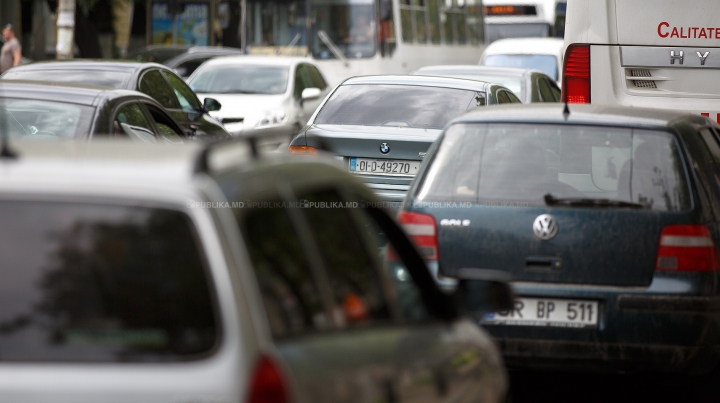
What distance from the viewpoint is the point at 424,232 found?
19.7ft

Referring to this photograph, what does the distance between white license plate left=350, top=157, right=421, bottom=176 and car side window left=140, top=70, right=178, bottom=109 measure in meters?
3.30

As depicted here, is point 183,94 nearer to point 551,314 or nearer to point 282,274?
point 551,314

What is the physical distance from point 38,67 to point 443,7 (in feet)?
58.3

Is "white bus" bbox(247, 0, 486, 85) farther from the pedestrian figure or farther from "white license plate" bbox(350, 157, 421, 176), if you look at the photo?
"white license plate" bbox(350, 157, 421, 176)

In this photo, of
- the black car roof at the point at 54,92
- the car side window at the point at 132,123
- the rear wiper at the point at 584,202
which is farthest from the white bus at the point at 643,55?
the rear wiper at the point at 584,202

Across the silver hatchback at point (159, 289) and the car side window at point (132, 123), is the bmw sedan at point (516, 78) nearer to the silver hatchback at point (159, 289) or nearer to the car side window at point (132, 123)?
the car side window at point (132, 123)

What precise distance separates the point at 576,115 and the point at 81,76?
766 cm

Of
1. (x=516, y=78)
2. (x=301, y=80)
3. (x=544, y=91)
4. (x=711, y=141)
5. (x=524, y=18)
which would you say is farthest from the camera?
(x=524, y=18)

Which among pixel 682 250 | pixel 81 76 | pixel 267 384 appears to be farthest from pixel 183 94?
pixel 267 384

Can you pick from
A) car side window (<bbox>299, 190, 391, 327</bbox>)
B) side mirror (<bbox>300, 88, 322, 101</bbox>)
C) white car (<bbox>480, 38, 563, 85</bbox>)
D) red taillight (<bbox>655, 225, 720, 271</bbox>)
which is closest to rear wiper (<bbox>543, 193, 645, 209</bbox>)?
red taillight (<bbox>655, 225, 720, 271</bbox>)

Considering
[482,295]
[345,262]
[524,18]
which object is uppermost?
[524,18]

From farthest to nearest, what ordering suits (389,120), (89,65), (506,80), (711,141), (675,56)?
(506,80) < (89,65) < (389,120) < (675,56) < (711,141)

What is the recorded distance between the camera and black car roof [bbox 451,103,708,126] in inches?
240

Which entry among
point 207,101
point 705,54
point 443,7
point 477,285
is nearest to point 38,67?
point 207,101
